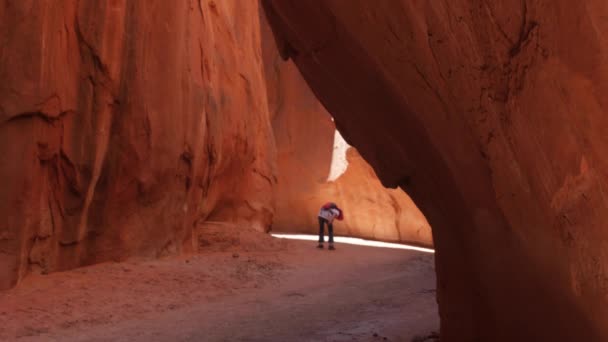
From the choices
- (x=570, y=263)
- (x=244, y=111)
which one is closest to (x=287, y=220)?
(x=244, y=111)

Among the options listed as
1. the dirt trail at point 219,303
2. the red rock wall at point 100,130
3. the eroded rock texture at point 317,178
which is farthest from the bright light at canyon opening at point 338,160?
the dirt trail at point 219,303

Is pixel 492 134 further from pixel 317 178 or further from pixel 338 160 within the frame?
pixel 317 178

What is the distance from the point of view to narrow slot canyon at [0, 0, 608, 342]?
256 centimetres

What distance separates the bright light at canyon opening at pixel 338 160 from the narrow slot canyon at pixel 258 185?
548cm

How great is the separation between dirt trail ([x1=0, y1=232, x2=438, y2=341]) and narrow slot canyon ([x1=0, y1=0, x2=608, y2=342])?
4 centimetres

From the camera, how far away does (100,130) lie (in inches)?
310

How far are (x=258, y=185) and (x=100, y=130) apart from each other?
7307 mm

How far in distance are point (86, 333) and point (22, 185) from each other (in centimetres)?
228

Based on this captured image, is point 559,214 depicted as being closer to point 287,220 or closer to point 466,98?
point 466,98

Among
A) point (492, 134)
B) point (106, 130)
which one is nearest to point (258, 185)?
point (106, 130)

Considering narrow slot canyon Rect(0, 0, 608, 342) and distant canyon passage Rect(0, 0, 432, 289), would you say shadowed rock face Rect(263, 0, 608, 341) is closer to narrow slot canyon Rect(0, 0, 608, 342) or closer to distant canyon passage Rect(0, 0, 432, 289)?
narrow slot canyon Rect(0, 0, 608, 342)

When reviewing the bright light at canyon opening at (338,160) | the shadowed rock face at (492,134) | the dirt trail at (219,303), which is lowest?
the dirt trail at (219,303)

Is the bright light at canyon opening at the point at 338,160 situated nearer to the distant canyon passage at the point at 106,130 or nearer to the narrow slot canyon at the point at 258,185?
the narrow slot canyon at the point at 258,185

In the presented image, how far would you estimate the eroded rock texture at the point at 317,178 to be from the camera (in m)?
18.4
